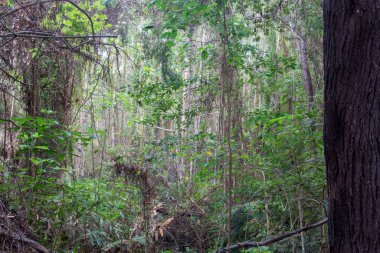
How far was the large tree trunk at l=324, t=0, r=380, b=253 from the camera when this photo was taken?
1.78 meters

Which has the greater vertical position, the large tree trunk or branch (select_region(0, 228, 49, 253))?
the large tree trunk

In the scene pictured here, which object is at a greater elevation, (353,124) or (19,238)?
(353,124)

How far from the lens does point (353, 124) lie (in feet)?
6.04

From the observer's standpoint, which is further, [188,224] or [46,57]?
[188,224]

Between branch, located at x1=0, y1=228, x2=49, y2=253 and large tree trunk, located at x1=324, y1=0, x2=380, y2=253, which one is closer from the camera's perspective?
large tree trunk, located at x1=324, y1=0, x2=380, y2=253

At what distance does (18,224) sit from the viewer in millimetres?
3477

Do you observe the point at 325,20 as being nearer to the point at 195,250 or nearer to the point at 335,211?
the point at 335,211

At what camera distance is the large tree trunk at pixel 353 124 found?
69.9 inches

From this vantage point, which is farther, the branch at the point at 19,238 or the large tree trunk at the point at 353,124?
the branch at the point at 19,238

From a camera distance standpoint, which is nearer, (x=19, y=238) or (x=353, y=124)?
(x=353, y=124)

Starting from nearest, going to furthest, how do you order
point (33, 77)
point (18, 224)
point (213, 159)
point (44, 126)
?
point (18, 224)
point (44, 126)
point (33, 77)
point (213, 159)

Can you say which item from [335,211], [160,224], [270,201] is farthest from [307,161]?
[335,211]

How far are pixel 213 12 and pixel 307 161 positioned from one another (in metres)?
2.40

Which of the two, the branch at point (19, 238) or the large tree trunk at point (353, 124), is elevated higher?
the large tree trunk at point (353, 124)
